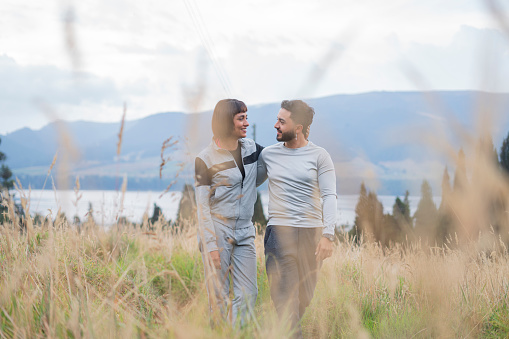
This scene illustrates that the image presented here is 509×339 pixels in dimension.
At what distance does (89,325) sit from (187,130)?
114 centimetres

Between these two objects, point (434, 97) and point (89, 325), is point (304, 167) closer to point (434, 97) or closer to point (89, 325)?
point (89, 325)

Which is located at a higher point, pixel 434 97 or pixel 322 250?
pixel 434 97

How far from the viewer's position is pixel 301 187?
12.0 ft

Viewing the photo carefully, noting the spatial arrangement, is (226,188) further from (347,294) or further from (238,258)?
(347,294)

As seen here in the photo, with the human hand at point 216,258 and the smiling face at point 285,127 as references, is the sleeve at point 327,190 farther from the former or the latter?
the human hand at point 216,258

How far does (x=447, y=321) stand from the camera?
11.4 feet

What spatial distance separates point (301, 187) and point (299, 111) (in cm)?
63

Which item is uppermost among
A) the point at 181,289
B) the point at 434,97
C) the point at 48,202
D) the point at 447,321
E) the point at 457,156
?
the point at 434,97

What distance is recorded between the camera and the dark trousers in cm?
358

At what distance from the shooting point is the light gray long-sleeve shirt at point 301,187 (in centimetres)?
361

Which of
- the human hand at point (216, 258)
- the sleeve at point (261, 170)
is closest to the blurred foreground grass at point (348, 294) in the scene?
the human hand at point (216, 258)

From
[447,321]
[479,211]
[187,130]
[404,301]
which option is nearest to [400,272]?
[404,301]

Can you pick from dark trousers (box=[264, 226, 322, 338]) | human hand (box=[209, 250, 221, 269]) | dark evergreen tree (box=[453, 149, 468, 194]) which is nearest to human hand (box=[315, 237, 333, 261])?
dark trousers (box=[264, 226, 322, 338])

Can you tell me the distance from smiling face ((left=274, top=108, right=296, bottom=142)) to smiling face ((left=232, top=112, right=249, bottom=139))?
10.4 inches
